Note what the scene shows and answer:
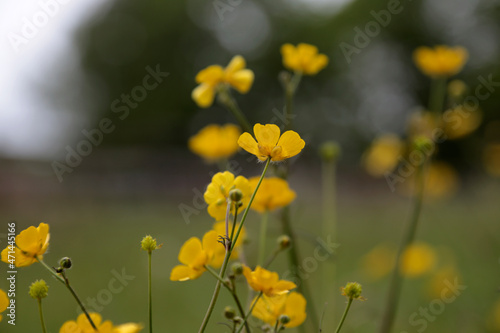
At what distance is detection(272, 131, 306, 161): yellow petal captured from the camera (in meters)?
0.41

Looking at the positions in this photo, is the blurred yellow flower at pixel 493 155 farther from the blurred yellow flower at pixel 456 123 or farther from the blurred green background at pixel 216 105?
the blurred green background at pixel 216 105

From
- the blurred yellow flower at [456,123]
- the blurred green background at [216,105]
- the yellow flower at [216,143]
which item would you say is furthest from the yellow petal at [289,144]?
the blurred green background at [216,105]

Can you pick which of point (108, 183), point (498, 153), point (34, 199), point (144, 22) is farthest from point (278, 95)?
point (498, 153)

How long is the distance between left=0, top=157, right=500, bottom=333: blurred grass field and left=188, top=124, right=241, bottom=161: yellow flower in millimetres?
163

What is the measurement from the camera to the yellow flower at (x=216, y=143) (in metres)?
0.85

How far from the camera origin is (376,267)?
1.86m

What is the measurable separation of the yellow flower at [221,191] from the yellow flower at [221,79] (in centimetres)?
31

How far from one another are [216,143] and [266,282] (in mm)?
501

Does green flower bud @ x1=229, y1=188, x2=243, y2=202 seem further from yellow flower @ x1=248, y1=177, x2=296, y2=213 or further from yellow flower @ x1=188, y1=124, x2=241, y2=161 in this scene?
yellow flower @ x1=188, y1=124, x2=241, y2=161

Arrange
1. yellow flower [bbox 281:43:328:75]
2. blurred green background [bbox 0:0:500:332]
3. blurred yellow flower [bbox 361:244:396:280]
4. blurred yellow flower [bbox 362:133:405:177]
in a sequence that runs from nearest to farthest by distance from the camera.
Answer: yellow flower [bbox 281:43:328:75]
blurred yellow flower [bbox 362:133:405:177]
blurred yellow flower [bbox 361:244:396:280]
blurred green background [bbox 0:0:500:332]

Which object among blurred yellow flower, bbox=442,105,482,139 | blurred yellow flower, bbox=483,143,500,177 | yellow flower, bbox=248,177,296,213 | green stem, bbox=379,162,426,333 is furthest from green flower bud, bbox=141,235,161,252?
blurred yellow flower, bbox=483,143,500,177

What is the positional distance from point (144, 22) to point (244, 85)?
37.2 ft

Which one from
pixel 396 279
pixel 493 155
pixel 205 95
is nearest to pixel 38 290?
pixel 205 95

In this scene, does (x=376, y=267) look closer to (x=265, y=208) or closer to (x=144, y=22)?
(x=265, y=208)
